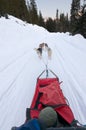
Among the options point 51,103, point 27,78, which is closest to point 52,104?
point 51,103

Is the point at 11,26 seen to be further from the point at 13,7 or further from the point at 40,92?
the point at 13,7

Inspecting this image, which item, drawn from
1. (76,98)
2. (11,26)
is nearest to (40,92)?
(76,98)

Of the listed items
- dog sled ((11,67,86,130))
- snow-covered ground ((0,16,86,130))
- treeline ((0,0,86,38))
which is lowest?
dog sled ((11,67,86,130))

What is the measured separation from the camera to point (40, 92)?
4027 millimetres

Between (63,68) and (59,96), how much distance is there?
2543mm

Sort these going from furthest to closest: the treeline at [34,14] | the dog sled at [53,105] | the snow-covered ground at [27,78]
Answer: the treeline at [34,14], the snow-covered ground at [27,78], the dog sled at [53,105]

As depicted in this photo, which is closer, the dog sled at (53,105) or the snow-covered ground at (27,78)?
the dog sled at (53,105)

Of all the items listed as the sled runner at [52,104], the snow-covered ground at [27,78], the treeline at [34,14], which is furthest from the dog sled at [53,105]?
the treeline at [34,14]

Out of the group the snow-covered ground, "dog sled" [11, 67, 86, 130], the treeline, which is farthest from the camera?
the treeline

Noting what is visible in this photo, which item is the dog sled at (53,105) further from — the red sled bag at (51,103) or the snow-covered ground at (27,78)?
the snow-covered ground at (27,78)

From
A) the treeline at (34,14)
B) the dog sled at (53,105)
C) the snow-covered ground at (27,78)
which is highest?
the treeline at (34,14)

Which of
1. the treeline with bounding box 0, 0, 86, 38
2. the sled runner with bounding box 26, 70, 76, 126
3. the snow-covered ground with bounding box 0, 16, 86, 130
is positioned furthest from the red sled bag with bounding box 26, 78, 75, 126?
the treeline with bounding box 0, 0, 86, 38

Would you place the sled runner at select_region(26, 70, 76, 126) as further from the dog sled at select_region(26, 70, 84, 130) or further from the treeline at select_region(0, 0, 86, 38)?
the treeline at select_region(0, 0, 86, 38)

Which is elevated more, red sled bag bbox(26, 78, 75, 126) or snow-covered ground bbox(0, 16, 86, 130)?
snow-covered ground bbox(0, 16, 86, 130)
